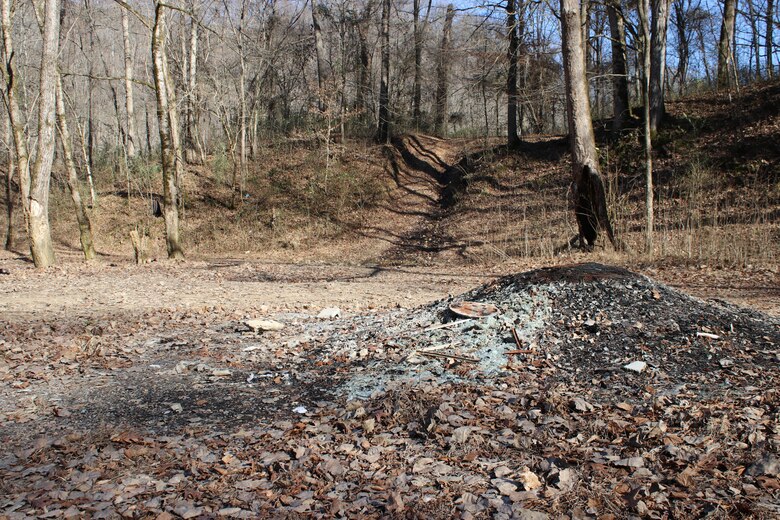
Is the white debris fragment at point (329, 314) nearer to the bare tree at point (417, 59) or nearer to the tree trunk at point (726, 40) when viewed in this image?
the tree trunk at point (726, 40)

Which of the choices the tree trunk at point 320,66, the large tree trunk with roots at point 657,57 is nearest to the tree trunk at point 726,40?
the large tree trunk with roots at point 657,57

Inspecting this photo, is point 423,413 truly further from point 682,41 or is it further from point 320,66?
point 682,41

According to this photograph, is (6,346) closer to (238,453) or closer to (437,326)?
(238,453)

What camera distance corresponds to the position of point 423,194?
22641mm

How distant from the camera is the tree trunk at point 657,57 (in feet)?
54.3

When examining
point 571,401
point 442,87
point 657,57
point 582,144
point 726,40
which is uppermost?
point 442,87

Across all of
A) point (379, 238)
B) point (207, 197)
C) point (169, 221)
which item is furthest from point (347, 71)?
point (169, 221)

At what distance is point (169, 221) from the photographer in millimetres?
13594

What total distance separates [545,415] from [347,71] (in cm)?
2728

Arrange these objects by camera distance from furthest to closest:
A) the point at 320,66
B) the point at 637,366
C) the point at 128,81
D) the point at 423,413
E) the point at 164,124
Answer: the point at 320,66 → the point at 128,81 → the point at 164,124 → the point at 637,366 → the point at 423,413

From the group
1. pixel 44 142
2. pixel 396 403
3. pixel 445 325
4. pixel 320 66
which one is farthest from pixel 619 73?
pixel 396 403

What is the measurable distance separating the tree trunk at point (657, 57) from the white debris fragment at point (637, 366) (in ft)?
49.5

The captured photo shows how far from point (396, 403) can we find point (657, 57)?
57.0 feet

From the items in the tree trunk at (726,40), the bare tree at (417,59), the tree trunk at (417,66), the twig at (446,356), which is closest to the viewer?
the twig at (446,356)
